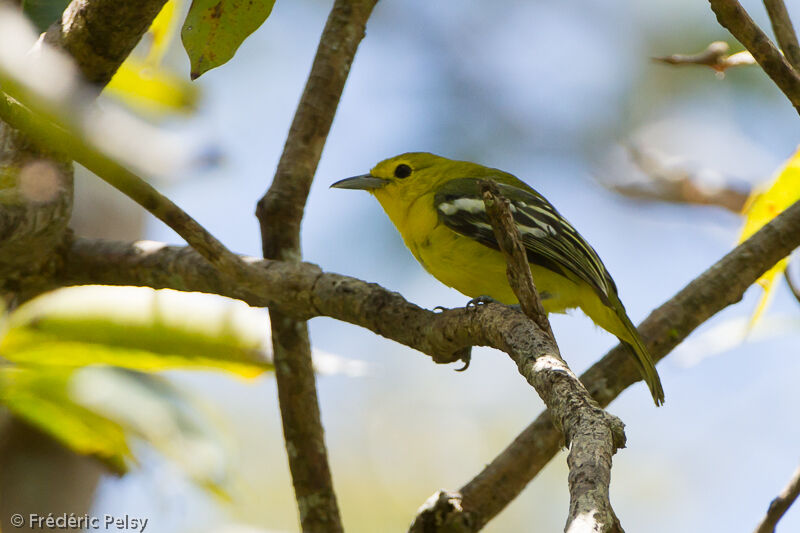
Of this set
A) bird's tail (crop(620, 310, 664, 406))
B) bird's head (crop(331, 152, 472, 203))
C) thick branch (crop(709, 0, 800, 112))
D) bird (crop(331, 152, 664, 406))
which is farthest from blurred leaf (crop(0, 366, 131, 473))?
thick branch (crop(709, 0, 800, 112))

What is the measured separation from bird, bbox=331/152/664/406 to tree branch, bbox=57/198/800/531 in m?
0.16

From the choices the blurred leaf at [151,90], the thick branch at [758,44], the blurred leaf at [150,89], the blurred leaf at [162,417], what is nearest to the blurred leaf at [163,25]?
the blurred leaf at [150,89]

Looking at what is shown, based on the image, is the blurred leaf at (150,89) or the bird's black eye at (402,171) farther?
→ the bird's black eye at (402,171)

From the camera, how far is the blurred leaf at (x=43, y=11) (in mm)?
2691

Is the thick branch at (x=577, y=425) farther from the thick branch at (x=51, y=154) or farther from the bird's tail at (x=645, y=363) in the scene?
the thick branch at (x=51, y=154)

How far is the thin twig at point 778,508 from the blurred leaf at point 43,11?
2783mm

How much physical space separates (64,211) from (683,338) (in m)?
2.43

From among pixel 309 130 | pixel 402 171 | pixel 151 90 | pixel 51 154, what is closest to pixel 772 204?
pixel 309 130

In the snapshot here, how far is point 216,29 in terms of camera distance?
2.22 meters

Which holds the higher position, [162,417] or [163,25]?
[163,25]

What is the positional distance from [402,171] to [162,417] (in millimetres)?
2369

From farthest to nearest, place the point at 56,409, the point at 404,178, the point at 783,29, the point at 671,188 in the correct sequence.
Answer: the point at 671,188 → the point at 404,178 → the point at 56,409 → the point at 783,29

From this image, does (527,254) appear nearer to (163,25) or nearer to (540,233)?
(540,233)

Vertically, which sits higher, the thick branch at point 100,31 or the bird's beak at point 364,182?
the bird's beak at point 364,182
